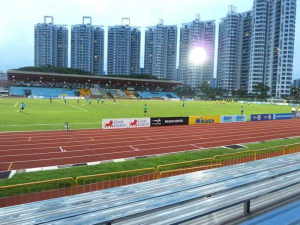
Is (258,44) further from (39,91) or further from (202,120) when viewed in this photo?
(202,120)

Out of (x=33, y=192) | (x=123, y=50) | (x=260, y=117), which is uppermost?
(x=123, y=50)

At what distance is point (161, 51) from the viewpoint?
→ 171125 millimetres

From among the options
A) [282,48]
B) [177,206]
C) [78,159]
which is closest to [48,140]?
[78,159]

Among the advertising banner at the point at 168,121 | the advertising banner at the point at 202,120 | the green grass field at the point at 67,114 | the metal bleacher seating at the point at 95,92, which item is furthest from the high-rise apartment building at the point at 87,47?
the advertising banner at the point at 168,121

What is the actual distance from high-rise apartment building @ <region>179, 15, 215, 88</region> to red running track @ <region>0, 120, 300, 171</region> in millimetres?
148945

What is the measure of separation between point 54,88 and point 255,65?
10018 centimetres

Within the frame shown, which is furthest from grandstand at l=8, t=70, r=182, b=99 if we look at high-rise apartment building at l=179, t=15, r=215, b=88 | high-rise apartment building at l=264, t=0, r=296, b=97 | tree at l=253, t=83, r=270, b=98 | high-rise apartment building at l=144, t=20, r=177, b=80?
high-rise apartment building at l=144, t=20, r=177, b=80

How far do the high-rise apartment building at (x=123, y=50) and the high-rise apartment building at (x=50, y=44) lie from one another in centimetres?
3074

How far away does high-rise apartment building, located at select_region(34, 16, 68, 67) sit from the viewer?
165 m

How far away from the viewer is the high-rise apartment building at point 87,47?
168 meters

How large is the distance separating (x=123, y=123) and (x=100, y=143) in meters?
6.10

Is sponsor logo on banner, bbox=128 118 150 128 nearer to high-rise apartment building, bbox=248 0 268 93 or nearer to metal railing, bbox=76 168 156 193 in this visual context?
Result: metal railing, bbox=76 168 156 193

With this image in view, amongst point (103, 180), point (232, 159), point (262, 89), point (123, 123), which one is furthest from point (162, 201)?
point (262, 89)

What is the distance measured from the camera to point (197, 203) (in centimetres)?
492
